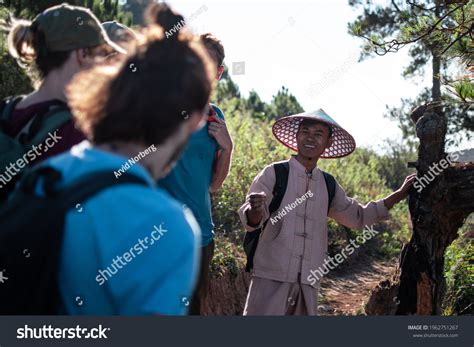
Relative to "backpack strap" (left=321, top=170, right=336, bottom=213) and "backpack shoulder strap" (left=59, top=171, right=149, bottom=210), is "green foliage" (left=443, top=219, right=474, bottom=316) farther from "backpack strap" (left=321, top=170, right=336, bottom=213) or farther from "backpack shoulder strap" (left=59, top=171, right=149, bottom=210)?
"backpack shoulder strap" (left=59, top=171, right=149, bottom=210)

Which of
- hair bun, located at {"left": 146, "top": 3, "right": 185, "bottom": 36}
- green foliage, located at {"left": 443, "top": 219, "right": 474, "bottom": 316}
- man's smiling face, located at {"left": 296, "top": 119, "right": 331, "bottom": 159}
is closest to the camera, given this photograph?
hair bun, located at {"left": 146, "top": 3, "right": 185, "bottom": 36}

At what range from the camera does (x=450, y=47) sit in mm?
5559

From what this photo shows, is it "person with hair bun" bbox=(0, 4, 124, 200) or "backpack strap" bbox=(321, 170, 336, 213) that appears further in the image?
"backpack strap" bbox=(321, 170, 336, 213)

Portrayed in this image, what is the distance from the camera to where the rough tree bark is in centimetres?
509

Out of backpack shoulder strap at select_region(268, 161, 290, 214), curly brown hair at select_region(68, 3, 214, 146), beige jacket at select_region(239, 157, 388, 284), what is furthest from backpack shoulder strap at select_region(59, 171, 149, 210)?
backpack shoulder strap at select_region(268, 161, 290, 214)

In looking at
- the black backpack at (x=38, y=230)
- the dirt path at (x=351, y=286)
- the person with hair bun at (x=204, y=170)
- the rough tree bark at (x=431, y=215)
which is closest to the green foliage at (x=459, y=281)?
the dirt path at (x=351, y=286)

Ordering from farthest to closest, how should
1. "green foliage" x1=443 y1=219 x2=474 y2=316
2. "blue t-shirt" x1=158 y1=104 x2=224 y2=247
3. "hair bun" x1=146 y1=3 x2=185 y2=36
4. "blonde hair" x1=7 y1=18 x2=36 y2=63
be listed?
"green foliage" x1=443 y1=219 x2=474 y2=316
"blue t-shirt" x1=158 y1=104 x2=224 y2=247
"hair bun" x1=146 y1=3 x2=185 y2=36
"blonde hair" x1=7 y1=18 x2=36 y2=63

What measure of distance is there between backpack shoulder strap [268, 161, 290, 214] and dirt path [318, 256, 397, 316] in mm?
3368

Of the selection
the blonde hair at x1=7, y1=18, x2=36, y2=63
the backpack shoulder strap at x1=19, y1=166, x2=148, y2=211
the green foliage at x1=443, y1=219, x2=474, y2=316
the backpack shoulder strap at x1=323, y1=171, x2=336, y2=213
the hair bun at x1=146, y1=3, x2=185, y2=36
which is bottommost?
the green foliage at x1=443, y1=219, x2=474, y2=316

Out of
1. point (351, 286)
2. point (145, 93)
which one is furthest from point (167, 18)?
point (351, 286)

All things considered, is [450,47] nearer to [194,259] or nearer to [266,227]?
[266,227]

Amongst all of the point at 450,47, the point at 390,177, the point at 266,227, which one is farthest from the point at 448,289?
the point at 390,177

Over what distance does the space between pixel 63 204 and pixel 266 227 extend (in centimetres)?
328

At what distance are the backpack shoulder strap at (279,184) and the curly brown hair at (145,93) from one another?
3008 millimetres
